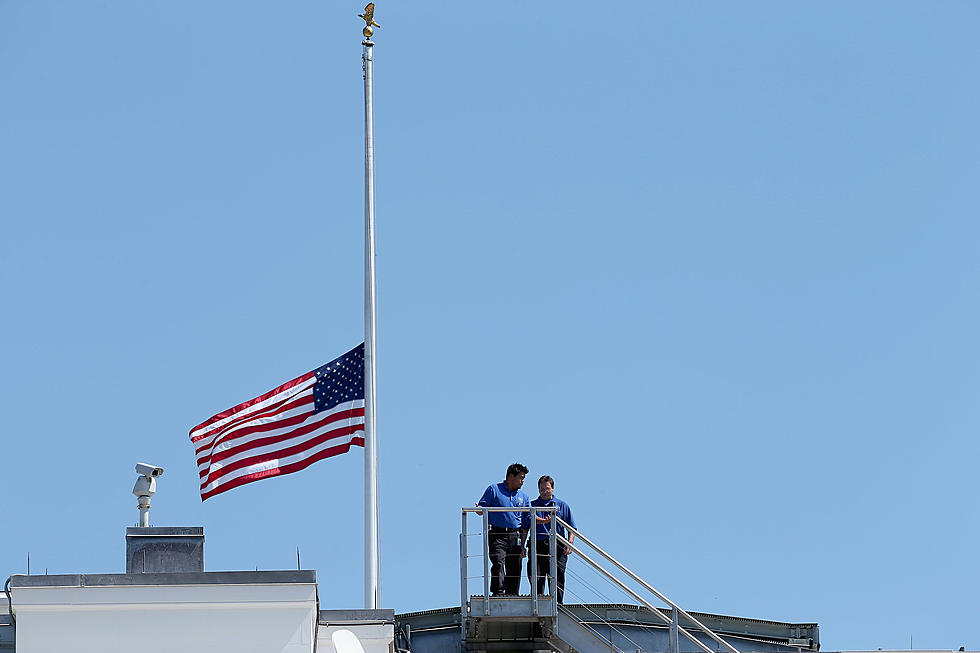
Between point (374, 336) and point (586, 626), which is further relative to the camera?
point (374, 336)

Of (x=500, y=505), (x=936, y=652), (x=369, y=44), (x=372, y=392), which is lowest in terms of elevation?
(x=936, y=652)

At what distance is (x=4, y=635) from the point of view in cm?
2448

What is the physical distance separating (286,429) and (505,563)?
4.54 m

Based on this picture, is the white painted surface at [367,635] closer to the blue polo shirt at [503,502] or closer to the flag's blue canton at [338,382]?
the blue polo shirt at [503,502]

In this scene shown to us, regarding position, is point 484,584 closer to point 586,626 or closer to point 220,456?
point 586,626

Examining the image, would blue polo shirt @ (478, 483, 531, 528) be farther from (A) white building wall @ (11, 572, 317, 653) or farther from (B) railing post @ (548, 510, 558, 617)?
(A) white building wall @ (11, 572, 317, 653)

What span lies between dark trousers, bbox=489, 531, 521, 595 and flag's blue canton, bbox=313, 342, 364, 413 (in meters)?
4.43

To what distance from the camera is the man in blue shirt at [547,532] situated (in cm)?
2505

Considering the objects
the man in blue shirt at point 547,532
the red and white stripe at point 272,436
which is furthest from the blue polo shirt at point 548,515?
the red and white stripe at point 272,436

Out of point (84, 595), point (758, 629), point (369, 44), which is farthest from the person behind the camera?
point (369, 44)

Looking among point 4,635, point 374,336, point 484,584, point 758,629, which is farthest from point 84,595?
point 758,629

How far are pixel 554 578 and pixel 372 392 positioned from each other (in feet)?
16.6

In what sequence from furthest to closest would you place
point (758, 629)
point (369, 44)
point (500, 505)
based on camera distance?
1. point (369, 44)
2. point (758, 629)
3. point (500, 505)

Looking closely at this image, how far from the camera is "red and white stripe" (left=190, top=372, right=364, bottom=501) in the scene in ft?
91.9
